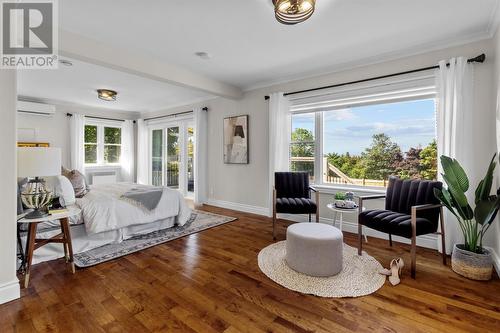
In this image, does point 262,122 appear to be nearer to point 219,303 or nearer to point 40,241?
point 219,303

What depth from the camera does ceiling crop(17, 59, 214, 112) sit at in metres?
3.97

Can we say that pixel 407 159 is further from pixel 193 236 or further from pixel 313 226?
pixel 193 236

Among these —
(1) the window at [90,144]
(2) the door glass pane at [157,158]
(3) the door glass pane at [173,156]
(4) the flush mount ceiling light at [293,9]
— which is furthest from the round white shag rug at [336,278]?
(1) the window at [90,144]

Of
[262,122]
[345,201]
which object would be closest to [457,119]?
[345,201]

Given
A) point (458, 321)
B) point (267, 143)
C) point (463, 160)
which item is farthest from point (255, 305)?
point (267, 143)

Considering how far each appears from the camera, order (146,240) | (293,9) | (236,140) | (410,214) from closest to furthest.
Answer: (293,9) → (410,214) → (146,240) → (236,140)

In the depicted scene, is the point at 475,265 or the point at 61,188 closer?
the point at 475,265

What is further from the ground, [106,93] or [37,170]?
[106,93]

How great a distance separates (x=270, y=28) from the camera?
8.68ft

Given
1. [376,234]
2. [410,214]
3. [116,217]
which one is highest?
[410,214]

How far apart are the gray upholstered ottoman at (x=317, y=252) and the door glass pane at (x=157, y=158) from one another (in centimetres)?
554

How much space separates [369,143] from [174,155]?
16.1 feet

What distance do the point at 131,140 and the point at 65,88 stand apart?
2559 millimetres

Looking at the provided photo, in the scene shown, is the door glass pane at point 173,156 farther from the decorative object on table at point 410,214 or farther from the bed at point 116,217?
the decorative object on table at point 410,214
